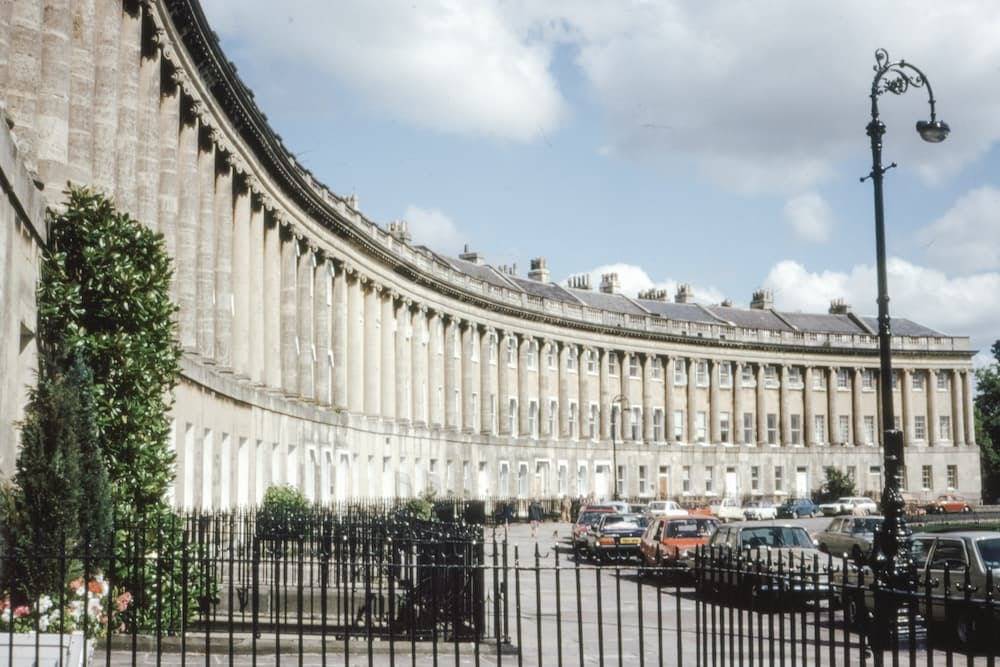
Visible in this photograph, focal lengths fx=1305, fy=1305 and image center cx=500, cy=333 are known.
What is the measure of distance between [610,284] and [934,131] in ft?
244

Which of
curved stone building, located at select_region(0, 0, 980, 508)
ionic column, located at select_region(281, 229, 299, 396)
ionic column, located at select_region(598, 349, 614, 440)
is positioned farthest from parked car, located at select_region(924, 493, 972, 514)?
ionic column, located at select_region(281, 229, 299, 396)

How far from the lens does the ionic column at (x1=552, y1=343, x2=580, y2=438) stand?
84.1 meters

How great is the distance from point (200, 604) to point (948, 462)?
92.6m

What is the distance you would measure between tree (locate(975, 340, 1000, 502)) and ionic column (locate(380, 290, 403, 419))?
2628 inches

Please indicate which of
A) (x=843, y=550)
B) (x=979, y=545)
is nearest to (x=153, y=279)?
(x=979, y=545)

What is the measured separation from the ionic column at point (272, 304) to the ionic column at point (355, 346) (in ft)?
30.6

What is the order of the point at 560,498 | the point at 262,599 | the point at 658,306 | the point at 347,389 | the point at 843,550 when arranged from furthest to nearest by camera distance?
the point at 658,306 < the point at 560,498 < the point at 347,389 < the point at 843,550 < the point at 262,599

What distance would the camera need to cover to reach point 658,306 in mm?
98062

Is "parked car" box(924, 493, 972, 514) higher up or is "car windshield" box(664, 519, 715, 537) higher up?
"car windshield" box(664, 519, 715, 537)

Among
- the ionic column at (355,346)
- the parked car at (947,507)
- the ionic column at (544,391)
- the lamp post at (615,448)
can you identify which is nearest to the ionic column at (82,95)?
the ionic column at (355,346)

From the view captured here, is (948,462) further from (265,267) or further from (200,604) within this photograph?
(200,604)

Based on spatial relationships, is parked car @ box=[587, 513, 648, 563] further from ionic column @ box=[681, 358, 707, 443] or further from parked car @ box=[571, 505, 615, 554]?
ionic column @ box=[681, 358, 707, 443]

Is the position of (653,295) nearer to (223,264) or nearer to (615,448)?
(615,448)

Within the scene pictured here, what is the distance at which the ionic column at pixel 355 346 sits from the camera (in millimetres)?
56281
